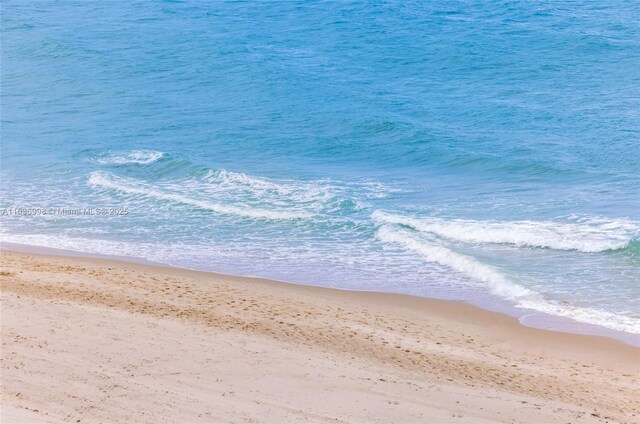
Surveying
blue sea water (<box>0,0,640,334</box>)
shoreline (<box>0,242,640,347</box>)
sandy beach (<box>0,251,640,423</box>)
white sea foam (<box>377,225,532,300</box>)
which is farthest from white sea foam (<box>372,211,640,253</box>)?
sandy beach (<box>0,251,640,423</box>)

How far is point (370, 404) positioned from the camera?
946cm

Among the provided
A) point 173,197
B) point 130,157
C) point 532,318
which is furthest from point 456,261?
point 130,157

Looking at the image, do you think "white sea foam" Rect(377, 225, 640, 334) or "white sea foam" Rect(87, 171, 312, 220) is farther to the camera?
"white sea foam" Rect(87, 171, 312, 220)

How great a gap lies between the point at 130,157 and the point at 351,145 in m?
6.22

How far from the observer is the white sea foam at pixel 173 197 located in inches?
723

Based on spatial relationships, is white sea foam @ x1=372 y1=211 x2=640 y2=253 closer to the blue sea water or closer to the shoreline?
the blue sea water

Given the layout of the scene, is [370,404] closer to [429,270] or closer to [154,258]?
[429,270]

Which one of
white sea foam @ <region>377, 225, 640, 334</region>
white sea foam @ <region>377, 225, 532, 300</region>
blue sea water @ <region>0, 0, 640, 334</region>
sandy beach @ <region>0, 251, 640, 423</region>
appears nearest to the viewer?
Answer: sandy beach @ <region>0, 251, 640, 423</region>

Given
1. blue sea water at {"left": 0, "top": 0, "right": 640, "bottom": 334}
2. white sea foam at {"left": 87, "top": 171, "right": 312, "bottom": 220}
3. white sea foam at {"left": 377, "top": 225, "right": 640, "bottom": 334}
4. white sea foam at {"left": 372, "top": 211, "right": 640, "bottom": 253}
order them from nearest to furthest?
white sea foam at {"left": 377, "top": 225, "right": 640, "bottom": 334}
blue sea water at {"left": 0, "top": 0, "right": 640, "bottom": 334}
white sea foam at {"left": 372, "top": 211, "right": 640, "bottom": 253}
white sea foam at {"left": 87, "top": 171, "right": 312, "bottom": 220}

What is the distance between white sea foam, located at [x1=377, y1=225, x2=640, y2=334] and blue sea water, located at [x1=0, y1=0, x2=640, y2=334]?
41 mm

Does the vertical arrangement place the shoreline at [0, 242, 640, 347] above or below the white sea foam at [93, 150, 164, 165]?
above

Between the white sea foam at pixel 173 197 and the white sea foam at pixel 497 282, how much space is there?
245 centimetres

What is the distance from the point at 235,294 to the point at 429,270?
370 cm

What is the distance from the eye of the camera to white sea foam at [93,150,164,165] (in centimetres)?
2319
